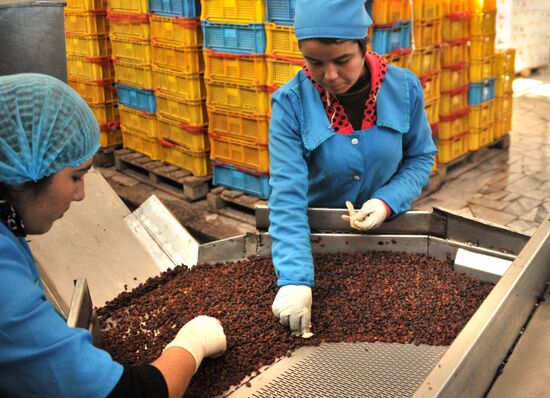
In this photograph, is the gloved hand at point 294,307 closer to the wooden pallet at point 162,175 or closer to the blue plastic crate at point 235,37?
the blue plastic crate at point 235,37

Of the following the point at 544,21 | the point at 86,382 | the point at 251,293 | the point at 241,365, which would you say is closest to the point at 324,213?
the point at 251,293

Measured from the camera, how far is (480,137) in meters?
6.39

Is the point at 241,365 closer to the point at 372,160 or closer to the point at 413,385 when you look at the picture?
the point at 413,385

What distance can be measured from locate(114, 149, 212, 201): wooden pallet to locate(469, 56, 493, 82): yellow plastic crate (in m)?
2.80

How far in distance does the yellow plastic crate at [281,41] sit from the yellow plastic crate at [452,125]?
Answer: 6.42 ft

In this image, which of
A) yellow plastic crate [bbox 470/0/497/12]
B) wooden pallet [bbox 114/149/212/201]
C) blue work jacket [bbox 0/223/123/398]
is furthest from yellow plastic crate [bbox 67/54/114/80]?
blue work jacket [bbox 0/223/123/398]

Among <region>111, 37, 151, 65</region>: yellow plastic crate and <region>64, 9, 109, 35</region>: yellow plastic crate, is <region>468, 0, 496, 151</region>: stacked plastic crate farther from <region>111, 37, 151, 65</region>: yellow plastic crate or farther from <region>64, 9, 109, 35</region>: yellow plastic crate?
<region>64, 9, 109, 35</region>: yellow plastic crate

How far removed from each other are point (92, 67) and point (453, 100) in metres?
3.72

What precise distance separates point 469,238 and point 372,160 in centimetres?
43

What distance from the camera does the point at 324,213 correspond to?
2275 millimetres

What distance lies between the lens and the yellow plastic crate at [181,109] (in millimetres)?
5473

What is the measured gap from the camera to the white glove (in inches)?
62.5

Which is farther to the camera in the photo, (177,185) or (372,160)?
(177,185)

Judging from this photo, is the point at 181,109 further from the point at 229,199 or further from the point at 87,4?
the point at 87,4
